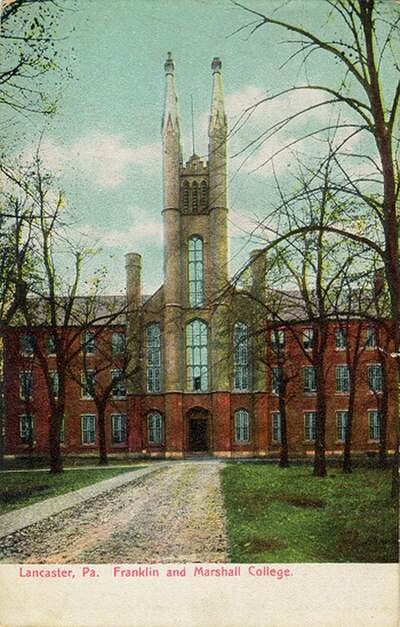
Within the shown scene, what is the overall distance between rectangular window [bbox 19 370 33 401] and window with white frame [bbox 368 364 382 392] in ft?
9.10

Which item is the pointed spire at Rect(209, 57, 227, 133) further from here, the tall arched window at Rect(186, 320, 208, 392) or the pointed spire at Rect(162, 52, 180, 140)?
the tall arched window at Rect(186, 320, 208, 392)

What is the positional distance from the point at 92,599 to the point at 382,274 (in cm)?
313

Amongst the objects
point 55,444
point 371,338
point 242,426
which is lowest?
point 55,444

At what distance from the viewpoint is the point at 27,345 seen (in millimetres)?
4523

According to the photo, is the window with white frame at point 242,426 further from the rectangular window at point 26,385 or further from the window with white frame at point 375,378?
the rectangular window at point 26,385

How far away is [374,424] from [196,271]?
1903 millimetres

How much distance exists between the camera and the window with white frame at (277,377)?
4.50m

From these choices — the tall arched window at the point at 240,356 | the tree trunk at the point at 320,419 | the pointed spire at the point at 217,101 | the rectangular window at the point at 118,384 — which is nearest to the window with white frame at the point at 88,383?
the rectangular window at the point at 118,384

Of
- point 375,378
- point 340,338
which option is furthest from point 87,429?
point 375,378

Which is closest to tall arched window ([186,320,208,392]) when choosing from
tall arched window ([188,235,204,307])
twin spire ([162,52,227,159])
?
tall arched window ([188,235,204,307])

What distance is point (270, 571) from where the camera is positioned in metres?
3.58

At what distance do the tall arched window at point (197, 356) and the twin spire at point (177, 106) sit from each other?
5.13 feet

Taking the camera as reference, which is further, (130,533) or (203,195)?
(203,195)

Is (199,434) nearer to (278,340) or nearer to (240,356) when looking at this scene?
(240,356)
